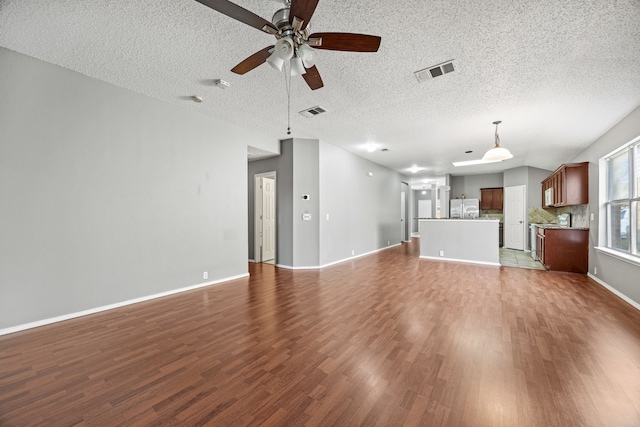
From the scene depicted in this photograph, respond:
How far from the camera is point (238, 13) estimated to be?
1651 mm

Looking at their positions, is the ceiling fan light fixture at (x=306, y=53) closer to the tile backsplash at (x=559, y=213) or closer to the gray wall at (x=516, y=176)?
the tile backsplash at (x=559, y=213)

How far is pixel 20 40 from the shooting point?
2473 millimetres

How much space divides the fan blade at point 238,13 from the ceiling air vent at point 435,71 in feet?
6.08

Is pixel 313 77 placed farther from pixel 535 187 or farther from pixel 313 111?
pixel 535 187

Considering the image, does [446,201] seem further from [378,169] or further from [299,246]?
[299,246]

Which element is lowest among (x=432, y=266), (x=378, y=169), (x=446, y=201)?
(x=432, y=266)

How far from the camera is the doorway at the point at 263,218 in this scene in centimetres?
653

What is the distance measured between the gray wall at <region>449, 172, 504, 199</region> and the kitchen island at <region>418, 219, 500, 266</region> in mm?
4427

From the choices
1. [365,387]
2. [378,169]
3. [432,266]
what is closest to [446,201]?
[378,169]

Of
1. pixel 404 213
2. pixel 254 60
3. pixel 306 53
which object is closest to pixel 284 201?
pixel 254 60

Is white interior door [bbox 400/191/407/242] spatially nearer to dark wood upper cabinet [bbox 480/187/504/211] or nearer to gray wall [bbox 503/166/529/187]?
dark wood upper cabinet [bbox 480/187/504/211]

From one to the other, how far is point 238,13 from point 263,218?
17.3 ft

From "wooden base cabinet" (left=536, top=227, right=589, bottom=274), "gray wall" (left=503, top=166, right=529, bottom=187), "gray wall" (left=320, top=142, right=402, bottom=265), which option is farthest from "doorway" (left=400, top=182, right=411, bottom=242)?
"wooden base cabinet" (left=536, top=227, right=589, bottom=274)

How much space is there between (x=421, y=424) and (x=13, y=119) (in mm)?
4513
